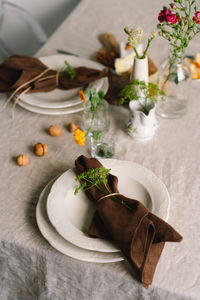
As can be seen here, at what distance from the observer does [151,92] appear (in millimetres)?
1164

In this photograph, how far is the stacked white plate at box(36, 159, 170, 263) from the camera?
77cm

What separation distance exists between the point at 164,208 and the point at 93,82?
0.60 meters

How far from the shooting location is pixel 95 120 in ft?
3.82

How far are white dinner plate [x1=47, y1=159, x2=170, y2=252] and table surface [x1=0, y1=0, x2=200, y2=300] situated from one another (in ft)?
0.16

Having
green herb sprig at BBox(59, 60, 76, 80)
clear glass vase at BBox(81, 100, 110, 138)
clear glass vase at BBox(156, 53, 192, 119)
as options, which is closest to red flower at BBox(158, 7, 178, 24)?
clear glass vase at BBox(156, 53, 192, 119)

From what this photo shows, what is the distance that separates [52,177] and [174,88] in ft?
1.74

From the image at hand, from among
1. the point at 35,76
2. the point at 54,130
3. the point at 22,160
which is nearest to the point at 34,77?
the point at 35,76

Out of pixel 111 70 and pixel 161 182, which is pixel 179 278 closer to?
pixel 161 182

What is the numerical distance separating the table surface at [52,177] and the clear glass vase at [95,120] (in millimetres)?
38

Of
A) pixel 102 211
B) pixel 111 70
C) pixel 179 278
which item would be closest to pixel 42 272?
pixel 102 211

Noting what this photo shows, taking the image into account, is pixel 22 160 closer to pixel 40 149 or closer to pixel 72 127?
pixel 40 149

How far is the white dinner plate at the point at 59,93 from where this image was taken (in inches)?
46.8

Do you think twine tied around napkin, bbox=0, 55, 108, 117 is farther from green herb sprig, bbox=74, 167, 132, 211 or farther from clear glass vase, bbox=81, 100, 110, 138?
green herb sprig, bbox=74, 167, 132, 211

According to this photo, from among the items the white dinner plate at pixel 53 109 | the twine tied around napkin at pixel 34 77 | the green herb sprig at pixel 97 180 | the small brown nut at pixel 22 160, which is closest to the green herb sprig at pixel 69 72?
the twine tied around napkin at pixel 34 77
